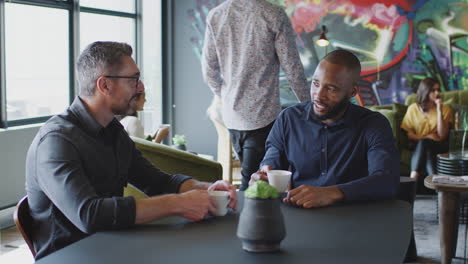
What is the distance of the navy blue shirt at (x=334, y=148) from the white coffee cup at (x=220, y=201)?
28.3 inches

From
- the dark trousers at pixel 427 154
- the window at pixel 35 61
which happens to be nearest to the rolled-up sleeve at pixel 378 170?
the window at pixel 35 61

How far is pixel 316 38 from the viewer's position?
7.60 metres

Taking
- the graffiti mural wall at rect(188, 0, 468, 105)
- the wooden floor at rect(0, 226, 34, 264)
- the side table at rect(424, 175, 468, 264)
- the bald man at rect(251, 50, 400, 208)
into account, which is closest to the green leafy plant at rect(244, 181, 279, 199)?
the bald man at rect(251, 50, 400, 208)

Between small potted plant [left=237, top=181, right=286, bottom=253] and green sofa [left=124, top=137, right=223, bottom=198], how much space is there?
2.31m

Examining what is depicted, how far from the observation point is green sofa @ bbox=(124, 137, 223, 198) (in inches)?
153

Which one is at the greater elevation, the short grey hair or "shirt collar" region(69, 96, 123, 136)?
the short grey hair

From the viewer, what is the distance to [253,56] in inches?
149

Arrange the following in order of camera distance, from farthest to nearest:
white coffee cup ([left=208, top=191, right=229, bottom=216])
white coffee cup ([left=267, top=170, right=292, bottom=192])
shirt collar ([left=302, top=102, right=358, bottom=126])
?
shirt collar ([left=302, top=102, right=358, bottom=126])
white coffee cup ([left=267, top=170, right=292, bottom=192])
white coffee cup ([left=208, top=191, right=229, bottom=216])

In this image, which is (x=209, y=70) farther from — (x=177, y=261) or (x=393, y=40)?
(x=393, y=40)

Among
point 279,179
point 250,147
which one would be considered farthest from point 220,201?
point 250,147

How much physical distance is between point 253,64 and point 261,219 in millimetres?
2352

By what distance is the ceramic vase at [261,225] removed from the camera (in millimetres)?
1514

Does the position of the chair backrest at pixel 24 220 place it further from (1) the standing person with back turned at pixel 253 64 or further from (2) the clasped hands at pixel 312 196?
(1) the standing person with back turned at pixel 253 64

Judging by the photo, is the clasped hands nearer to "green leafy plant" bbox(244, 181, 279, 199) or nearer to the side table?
"green leafy plant" bbox(244, 181, 279, 199)
